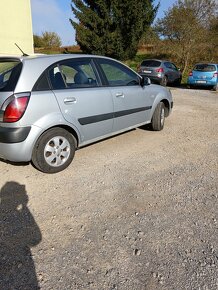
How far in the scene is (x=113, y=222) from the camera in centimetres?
283

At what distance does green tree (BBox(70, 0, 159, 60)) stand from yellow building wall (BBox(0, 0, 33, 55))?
21.7 feet

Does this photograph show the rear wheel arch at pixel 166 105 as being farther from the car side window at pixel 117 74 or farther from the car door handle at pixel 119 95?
the car door handle at pixel 119 95

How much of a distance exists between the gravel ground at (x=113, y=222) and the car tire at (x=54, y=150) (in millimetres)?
139

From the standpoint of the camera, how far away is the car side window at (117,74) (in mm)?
4465

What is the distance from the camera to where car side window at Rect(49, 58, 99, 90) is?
373cm

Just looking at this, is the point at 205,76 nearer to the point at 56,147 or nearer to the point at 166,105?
the point at 166,105

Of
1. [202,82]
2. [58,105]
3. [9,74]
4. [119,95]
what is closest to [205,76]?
[202,82]

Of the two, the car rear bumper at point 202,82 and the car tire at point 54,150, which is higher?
the car rear bumper at point 202,82

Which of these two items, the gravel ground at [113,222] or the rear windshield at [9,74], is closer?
the gravel ground at [113,222]

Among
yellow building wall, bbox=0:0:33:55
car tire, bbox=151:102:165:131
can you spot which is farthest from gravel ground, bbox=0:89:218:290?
yellow building wall, bbox=0:0:33:55

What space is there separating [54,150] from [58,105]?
0.61 m

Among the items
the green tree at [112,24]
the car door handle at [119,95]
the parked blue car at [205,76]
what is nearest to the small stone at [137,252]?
the car door handle at [119,95]

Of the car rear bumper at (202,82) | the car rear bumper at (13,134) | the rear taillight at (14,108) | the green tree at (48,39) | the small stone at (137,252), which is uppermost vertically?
the green tree at (48,39)

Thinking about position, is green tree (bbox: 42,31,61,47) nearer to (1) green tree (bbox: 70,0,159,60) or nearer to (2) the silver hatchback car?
(1) green tree (bbox: 70,0,159,60)
